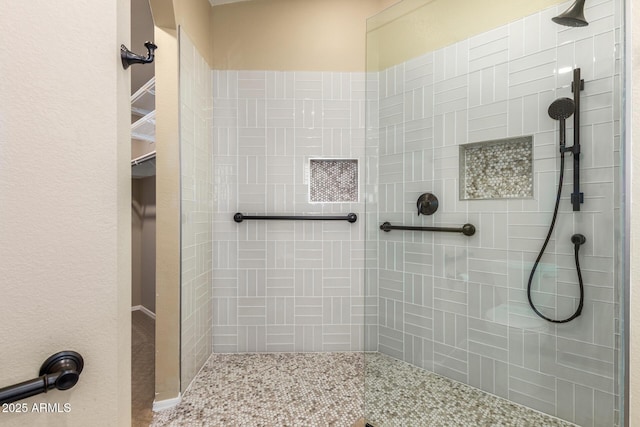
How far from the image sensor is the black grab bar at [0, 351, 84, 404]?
0.49 meters

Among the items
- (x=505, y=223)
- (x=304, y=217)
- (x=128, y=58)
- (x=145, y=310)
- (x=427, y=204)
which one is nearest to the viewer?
(x=128, y=58)

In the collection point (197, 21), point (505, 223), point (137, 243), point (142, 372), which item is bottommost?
point (142, 372)

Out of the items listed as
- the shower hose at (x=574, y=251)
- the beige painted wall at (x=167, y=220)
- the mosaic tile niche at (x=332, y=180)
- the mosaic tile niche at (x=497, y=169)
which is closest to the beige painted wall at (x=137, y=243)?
the beige painted wall at (x=167, y=220)

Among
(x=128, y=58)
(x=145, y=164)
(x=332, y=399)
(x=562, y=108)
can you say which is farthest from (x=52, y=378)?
(x=145, y=164)

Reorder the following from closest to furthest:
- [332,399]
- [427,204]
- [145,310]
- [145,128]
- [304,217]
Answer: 1. [332,399]
2. [427,204]
3. [304,217]
4. [145,128]
5. [145,310]

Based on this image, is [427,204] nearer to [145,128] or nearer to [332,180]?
[332,180]

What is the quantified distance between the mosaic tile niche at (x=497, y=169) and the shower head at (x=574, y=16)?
1.56 ft

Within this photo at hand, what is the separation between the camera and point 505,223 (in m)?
1.50

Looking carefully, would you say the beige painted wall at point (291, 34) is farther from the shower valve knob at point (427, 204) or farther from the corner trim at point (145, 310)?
the corner trim at point (145, 310)

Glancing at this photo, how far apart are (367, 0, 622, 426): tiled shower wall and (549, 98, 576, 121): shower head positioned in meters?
0.03

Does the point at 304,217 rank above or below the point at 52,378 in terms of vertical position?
above

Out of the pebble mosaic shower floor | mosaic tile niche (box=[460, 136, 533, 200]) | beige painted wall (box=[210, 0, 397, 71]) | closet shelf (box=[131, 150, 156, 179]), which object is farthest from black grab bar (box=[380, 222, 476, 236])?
closet shelf (box=[131, 150, 156, 179])

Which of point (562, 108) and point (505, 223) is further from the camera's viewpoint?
point (505, 223)

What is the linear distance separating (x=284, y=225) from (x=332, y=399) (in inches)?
42.8
